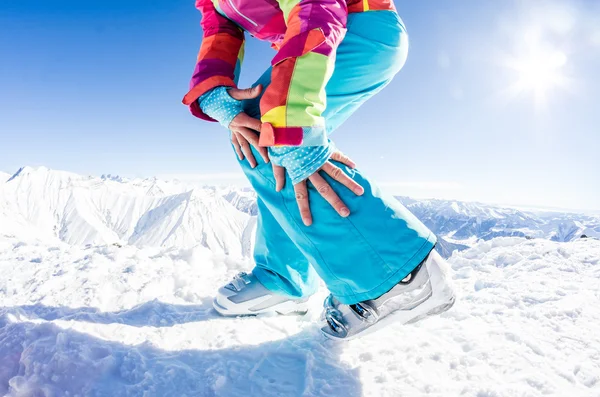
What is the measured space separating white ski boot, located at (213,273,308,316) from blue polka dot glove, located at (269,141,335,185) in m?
0.93

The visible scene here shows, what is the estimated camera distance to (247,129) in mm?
1492

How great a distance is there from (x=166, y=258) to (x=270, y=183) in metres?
1.95

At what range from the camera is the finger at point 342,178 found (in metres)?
1.29

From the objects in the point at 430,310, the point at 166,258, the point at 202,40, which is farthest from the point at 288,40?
the point at 166,258

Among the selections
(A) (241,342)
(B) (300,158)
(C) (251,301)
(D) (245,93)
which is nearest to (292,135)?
(B) (300,158)

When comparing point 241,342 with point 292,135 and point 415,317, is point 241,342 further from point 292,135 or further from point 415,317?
point 292,135

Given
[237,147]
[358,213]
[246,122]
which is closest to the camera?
[358,213]

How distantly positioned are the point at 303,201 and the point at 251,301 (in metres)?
0.89

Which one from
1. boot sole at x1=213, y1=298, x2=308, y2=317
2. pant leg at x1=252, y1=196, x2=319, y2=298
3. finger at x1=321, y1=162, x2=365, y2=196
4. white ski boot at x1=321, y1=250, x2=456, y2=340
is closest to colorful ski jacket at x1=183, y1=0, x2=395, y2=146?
finger at x1=321, y1=162, x2=365, y2=196

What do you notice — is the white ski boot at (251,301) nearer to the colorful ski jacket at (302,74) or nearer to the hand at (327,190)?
the hand at (327,190)

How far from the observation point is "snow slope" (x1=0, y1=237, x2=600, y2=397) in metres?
1.17

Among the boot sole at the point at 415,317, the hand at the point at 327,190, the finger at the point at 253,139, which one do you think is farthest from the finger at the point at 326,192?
the boot sole at the point at 415,317

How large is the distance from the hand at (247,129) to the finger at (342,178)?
306 mm

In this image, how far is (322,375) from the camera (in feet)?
4.30
